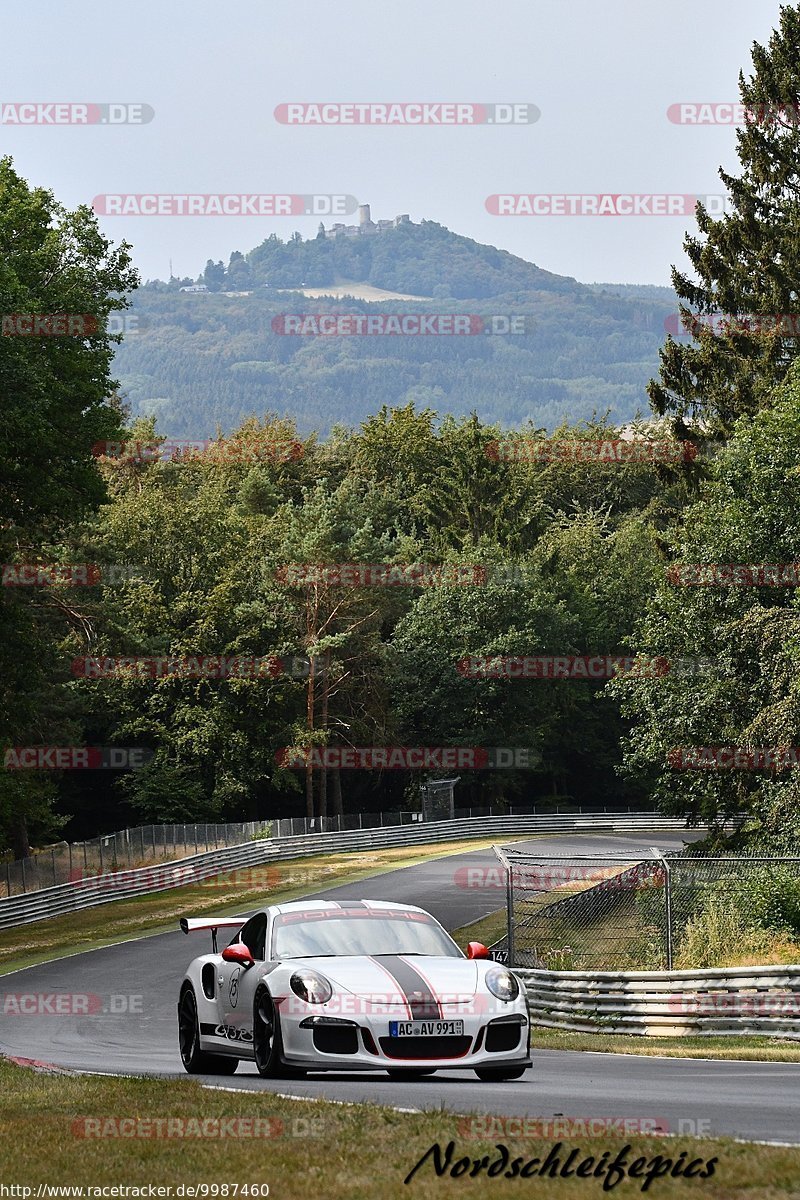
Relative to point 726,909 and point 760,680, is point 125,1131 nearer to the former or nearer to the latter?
point 726,909

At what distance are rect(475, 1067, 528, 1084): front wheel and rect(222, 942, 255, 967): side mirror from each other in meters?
2.00

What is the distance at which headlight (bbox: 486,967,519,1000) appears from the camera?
1166 cm

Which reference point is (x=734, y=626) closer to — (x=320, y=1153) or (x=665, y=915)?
(x=665, y=915)

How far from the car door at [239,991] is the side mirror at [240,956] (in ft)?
0.18

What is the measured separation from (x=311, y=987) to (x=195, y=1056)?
2.51 m

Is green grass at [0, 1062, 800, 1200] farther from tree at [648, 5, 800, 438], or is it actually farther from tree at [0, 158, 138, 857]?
tree at [648, 5, 800, 438]

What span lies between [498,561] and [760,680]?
49.1m

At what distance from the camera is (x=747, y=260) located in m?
51.6

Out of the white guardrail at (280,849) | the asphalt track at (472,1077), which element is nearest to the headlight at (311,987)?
the asphalt track at (472,1077)

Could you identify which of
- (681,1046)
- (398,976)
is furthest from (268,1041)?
(681,1046)

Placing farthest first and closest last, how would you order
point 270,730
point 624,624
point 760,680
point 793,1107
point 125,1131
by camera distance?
point 624,624 → point 270,730 → point 760,680 → point 793,1107 → point 125,1131

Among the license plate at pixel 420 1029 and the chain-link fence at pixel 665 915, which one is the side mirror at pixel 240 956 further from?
the chain-link fence at pixel 665 915

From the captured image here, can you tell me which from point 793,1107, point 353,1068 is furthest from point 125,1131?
point 793,1107

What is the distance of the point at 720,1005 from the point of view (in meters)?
18.5
